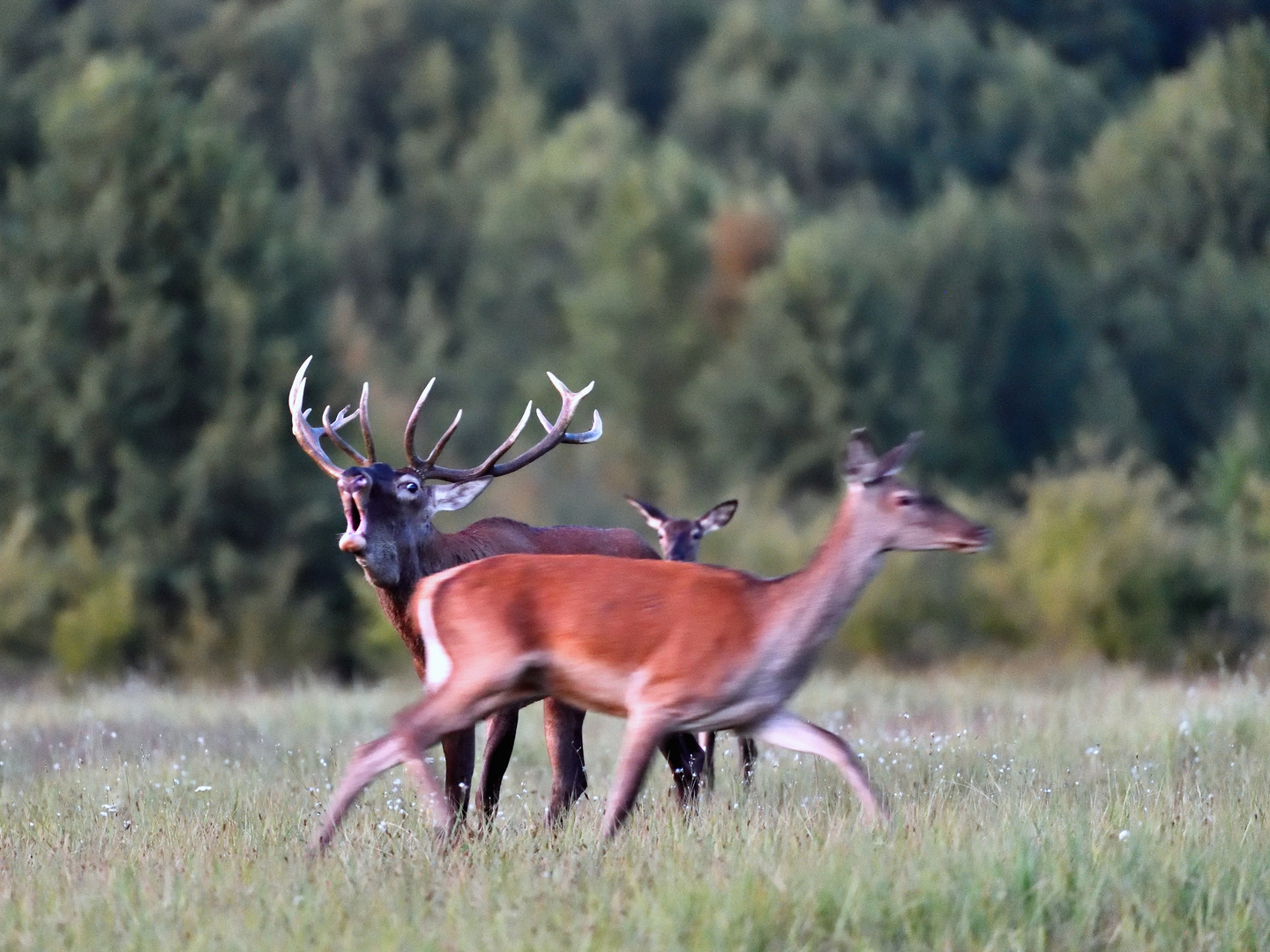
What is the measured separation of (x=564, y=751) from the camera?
8586 millimetres

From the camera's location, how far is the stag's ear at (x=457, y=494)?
353 inches

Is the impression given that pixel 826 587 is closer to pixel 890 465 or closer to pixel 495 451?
pixel 890 465

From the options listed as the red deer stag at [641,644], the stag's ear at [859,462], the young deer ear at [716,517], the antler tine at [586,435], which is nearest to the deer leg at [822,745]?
the red deer stag at [641,644]

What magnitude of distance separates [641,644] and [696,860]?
3.25ft

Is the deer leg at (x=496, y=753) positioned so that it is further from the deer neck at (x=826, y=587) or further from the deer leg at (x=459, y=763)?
the deer neck at (x=826, y=587)

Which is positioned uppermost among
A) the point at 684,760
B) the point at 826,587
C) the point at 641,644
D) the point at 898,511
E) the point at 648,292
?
the point at 648,292

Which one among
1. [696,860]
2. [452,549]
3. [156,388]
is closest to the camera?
[696,860]

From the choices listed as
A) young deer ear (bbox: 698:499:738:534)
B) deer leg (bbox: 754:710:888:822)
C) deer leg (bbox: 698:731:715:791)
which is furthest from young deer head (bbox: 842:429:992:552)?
young deer ear (bbox: 698:499:738:534)

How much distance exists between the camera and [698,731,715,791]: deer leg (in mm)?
8623

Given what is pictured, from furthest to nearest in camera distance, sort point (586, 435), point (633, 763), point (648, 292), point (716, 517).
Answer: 1. point (648, 292)
2. point (716, 517)
3. point (586, 435)
4. point (633, 763)

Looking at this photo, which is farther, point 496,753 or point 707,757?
point 707,757

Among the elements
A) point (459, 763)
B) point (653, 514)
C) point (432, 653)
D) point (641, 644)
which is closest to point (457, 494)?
point (459, 763)

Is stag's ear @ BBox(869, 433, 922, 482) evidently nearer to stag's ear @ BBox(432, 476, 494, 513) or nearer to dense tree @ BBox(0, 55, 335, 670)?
stag's ear @ BBox(432, 476, 494, 513)

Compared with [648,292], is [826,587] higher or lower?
lower
